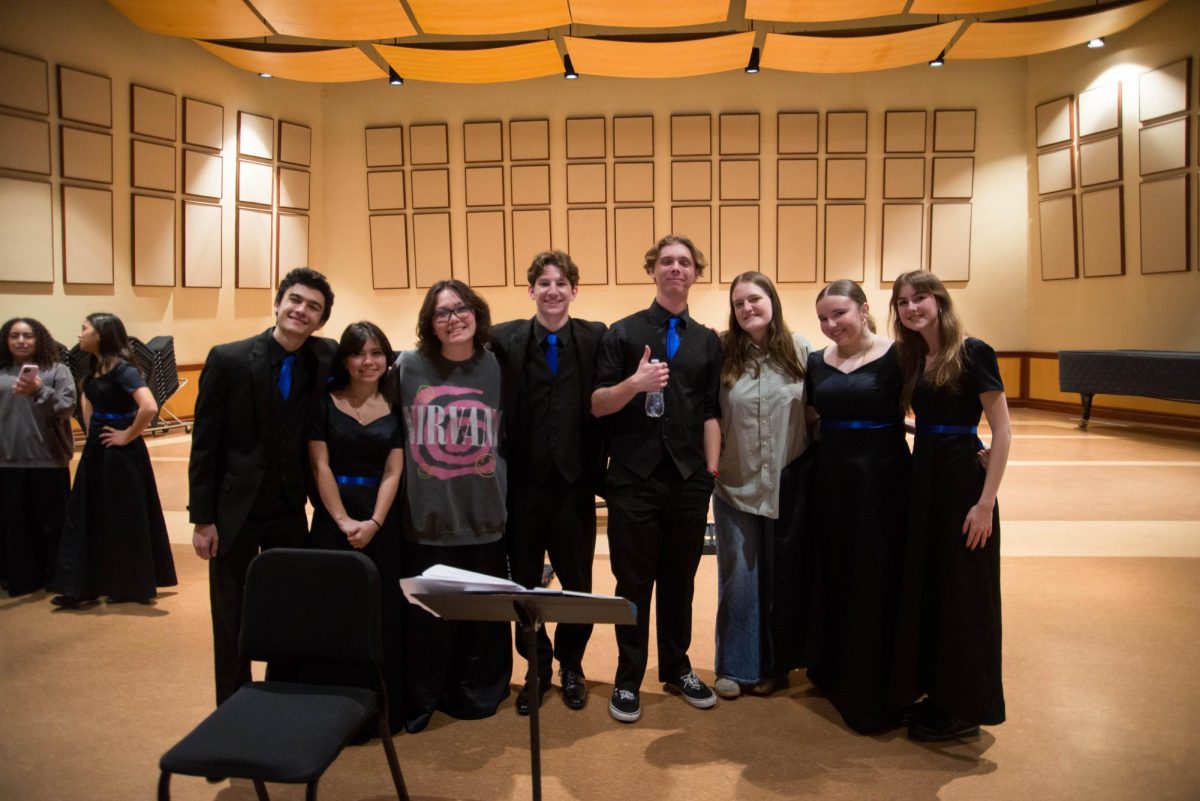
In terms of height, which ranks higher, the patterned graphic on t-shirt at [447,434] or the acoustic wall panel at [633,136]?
the acoustic wall panel at [633,136]

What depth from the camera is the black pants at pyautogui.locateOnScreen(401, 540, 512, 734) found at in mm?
2684

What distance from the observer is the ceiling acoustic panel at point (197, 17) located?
739 cm

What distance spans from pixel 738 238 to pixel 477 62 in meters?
4.22

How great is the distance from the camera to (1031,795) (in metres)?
2.28

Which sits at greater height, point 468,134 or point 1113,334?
point 468,134

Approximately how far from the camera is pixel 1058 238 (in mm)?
10609

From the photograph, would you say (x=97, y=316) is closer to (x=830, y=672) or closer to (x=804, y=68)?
(x=830, y=672)

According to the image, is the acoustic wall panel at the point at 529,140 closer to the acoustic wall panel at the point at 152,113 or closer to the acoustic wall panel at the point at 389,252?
the acoustic wall panel at the point at 389,252

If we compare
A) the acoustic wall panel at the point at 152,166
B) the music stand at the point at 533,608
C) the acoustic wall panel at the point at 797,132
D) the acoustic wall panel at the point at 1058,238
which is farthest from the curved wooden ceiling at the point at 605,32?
the music stand at the point at 533,608

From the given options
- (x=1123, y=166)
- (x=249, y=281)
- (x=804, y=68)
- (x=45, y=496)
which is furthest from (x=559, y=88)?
(x=45, y=496)

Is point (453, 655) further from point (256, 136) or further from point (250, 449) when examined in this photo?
point (256, 136)

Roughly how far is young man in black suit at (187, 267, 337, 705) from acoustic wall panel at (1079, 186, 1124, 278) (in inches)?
404

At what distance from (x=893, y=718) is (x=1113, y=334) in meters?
9.25

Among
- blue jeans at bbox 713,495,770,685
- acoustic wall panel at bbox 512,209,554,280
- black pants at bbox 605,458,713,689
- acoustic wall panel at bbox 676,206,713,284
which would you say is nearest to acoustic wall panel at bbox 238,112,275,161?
acoustic wall panel at bbox 512,209,554,280
